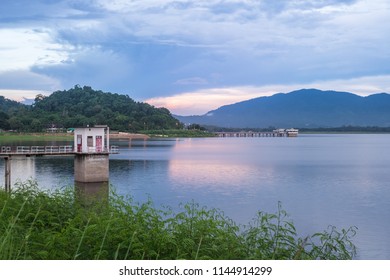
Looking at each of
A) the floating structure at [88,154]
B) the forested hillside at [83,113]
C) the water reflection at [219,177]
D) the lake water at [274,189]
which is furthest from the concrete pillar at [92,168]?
the forested hillside at [83,113]

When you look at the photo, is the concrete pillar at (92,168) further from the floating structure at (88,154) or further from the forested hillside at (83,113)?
the forested hillside at (83,113)

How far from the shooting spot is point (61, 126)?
13388cm

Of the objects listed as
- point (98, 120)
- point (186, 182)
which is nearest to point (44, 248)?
point (186, 182)

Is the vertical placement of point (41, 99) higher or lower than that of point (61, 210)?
higher

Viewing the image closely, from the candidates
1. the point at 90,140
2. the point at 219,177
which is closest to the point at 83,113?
the point at 219,177

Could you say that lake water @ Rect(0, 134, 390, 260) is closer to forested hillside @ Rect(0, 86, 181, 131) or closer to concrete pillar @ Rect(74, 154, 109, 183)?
concrete pillar @ Rect(74, 154, 109, 183)

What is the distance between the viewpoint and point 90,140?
37.8 metres

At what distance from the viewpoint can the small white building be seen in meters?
37.2

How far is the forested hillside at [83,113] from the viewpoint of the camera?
128 meters

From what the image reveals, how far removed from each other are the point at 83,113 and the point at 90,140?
123m

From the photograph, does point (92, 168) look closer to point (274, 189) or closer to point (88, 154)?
point (88, 154)

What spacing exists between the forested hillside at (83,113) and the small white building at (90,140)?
87.3 metres
